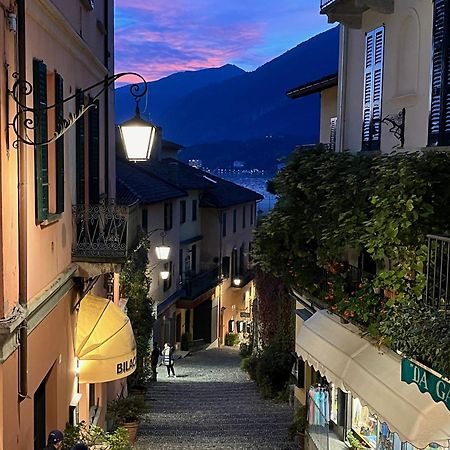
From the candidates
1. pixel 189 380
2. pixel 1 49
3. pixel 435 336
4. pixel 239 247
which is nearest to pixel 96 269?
pixel 1 49

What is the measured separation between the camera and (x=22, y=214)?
24.3ft

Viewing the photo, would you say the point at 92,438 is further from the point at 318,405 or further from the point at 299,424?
the point at 299,424

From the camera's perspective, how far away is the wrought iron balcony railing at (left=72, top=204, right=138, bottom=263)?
424 inches

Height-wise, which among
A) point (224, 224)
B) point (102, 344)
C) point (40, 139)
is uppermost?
point (40, 139)

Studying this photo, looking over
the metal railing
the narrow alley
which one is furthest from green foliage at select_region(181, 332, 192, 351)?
the metal railing

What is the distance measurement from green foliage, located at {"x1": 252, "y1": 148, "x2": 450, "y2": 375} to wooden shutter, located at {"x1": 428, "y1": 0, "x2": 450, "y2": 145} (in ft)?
2.15

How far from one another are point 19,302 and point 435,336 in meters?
4.48

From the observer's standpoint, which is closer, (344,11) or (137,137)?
(137,137)

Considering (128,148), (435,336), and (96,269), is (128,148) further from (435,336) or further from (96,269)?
(435,336)

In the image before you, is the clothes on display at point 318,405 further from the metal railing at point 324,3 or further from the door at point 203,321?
the door at point 203,321

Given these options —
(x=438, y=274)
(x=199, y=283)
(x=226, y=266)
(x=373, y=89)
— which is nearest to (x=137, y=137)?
(x=438, y=274)

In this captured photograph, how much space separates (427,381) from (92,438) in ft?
19.1

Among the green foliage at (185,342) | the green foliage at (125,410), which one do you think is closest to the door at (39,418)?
the green foliage at (125,410)

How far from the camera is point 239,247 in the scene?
4934cm
